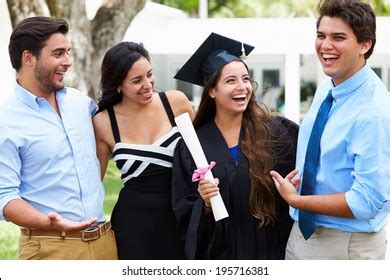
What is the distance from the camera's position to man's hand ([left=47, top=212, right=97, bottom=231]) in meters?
4.40

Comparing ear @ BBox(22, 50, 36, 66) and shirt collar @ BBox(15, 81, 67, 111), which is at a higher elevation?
ear @ BBox(22, 50, 36, 66)

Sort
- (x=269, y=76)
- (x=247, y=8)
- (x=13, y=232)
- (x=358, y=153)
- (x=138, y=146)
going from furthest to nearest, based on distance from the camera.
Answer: (x=247, y=8) < (x=269, y=76) < (x=13, y=232) < (x=138, y=146) < (x=358, y=153)

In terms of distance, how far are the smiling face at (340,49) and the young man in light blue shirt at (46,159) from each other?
1.35 meters

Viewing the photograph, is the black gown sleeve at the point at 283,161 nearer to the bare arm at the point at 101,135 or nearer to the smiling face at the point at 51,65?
the bare arm at the point at 101,135

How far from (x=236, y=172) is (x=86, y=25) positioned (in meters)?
8.64

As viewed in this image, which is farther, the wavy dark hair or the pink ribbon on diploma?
the wavy dark hair

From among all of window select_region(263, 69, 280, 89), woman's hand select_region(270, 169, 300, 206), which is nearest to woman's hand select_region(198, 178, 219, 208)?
woman's hand select_region(270, 169, 300, 206)

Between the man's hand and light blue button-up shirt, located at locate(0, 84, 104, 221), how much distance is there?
146 millimetres

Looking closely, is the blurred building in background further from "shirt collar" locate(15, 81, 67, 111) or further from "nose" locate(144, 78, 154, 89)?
"shirt collar" locate(15, 81, 67, 111)

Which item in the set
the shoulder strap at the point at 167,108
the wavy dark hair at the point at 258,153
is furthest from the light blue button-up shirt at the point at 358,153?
the shoulder strap at the point at 167,108

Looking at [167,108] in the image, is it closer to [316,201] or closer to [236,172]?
[236,172]

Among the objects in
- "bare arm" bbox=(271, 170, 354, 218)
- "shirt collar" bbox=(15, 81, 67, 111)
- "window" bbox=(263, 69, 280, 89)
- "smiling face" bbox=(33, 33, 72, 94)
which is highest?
"smiling face" bbox=(33, 33, 72, 94)

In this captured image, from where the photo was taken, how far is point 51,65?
4578 millimetres

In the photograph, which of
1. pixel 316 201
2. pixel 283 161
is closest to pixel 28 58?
pixel 283 161
